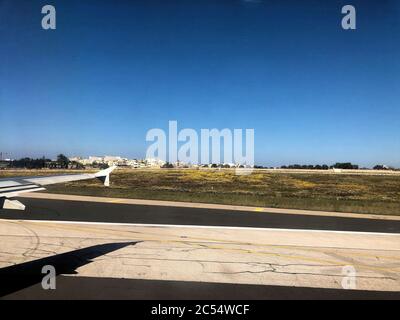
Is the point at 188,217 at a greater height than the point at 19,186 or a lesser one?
lesser

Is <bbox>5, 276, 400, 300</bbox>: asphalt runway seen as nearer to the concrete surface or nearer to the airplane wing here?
the concrete surface

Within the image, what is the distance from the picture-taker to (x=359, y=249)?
12953 mm

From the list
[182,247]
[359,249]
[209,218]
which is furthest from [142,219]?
[359,249]

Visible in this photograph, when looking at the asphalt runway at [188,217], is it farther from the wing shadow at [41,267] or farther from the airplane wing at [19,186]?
the airplane wing at [19,186]

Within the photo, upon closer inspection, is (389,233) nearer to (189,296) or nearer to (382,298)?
(382,298)

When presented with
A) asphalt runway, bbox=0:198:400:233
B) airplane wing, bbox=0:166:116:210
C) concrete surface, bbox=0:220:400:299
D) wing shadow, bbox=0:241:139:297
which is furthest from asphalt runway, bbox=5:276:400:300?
asphalt runway, bbox=0:198:400:233

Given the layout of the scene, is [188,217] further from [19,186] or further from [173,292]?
[19,186]

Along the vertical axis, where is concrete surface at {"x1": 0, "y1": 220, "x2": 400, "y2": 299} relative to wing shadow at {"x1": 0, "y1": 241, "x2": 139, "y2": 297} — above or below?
below

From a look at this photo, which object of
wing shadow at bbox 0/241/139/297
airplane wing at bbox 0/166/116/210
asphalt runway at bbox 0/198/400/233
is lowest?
asphalt runway at bbox 0/198/400/233

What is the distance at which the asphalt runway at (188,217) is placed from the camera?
17609 mm

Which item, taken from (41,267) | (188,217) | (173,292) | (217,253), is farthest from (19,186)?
(188,217)

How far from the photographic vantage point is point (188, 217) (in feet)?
63.9

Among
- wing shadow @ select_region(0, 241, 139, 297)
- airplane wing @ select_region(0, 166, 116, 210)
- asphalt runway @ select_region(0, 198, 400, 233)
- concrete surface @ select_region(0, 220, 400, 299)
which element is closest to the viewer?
airplane wing @ select_region(0, 166, 116, 210)

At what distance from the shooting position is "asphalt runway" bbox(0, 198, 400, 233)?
693 inches
